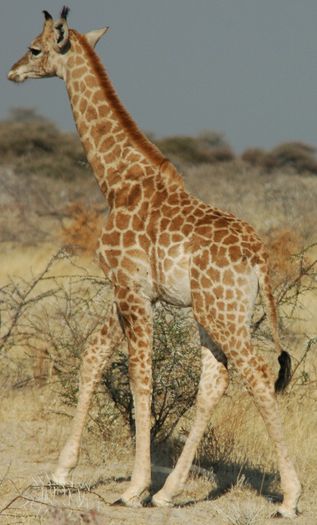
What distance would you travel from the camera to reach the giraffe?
19.5ft

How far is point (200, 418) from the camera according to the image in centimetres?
619

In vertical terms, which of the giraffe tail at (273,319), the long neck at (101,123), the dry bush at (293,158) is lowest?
the giraffe tail at (273,319)

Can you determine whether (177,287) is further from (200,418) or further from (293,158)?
(293,158)

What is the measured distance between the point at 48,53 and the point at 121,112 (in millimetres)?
681

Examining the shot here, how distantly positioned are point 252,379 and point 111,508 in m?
1.07

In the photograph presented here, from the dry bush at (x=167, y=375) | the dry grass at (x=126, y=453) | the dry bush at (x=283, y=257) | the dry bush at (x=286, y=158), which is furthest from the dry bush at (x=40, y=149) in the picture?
the dry bush at (x=167, y=375)

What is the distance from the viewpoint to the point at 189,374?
7371 millimetres

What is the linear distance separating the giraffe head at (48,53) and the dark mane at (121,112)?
0.12 metres

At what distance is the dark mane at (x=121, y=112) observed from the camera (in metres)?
6.57

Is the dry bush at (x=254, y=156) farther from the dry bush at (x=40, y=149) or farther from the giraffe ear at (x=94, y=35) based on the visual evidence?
the giraffe ear at (x=94, y=35)

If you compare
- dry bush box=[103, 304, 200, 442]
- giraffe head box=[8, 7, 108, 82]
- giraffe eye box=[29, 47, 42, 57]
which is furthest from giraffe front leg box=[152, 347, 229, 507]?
giraffe eye box=[29, 47, 42, 57]

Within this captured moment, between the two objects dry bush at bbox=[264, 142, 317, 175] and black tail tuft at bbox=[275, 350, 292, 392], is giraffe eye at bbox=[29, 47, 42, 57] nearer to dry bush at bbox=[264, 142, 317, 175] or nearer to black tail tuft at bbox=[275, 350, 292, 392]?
black tail tuft at bbox=[275, 350, 292, 392]

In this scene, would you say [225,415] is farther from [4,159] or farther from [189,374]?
[4,159]

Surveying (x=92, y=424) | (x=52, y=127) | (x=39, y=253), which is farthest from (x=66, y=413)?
(x=52, y=127)
